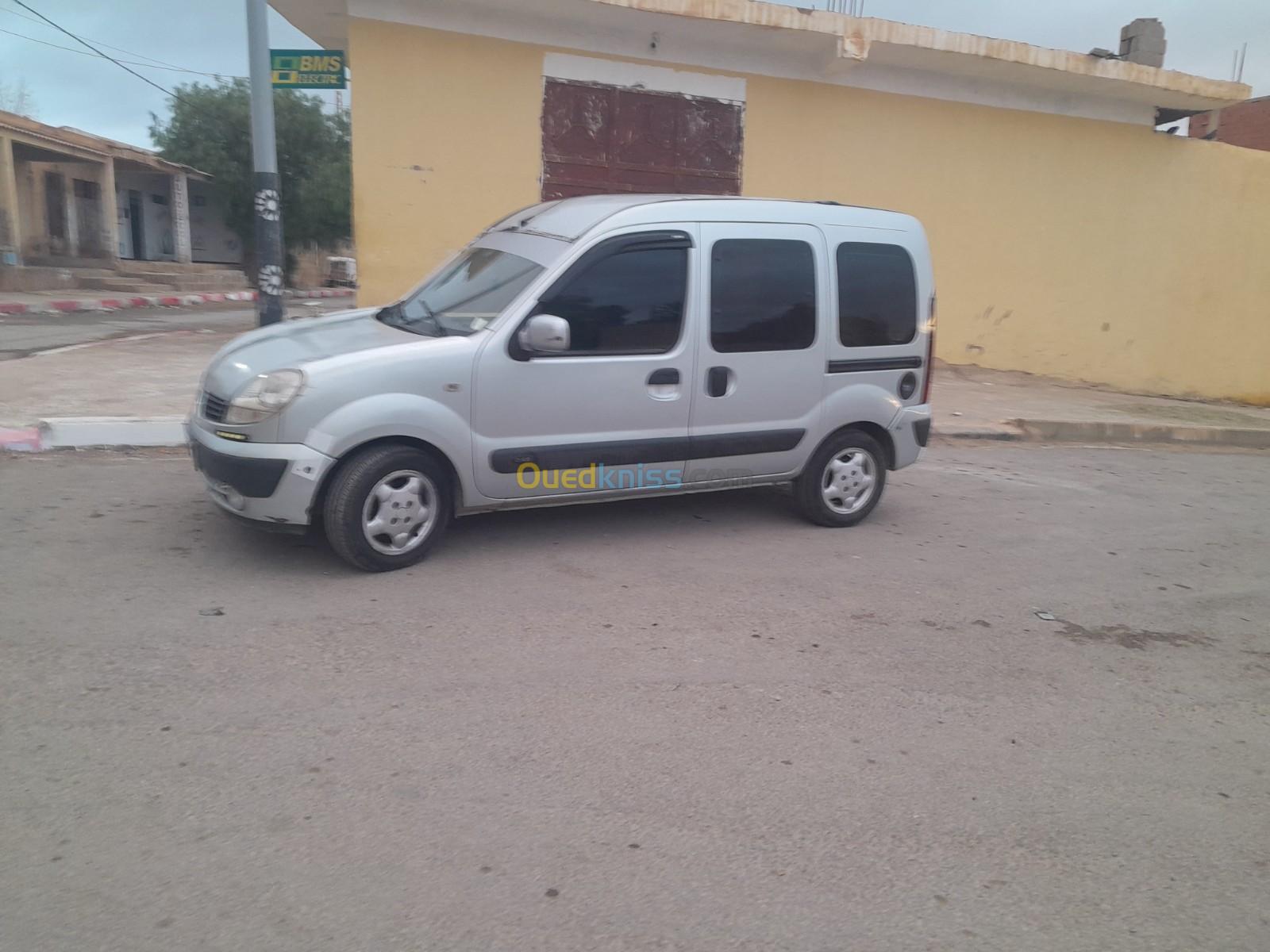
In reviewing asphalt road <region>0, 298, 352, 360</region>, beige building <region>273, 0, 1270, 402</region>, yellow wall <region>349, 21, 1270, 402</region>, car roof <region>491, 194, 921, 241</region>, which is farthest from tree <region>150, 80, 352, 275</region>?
car roof <region>491, 194, 921, 241</region>

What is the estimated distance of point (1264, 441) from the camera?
1146 cm

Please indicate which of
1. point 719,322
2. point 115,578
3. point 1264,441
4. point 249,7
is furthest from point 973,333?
point 115,578

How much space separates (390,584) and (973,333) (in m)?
10.7

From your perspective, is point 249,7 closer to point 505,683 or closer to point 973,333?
point 505,683

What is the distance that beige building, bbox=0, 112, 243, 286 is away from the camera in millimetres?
22094

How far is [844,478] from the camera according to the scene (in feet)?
20.4

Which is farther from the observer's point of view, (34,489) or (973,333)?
(973,333)

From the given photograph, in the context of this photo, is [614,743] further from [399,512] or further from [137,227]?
[137,227]

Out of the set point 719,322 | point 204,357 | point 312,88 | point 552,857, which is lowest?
point 552,857

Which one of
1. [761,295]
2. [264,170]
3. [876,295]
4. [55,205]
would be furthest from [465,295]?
[55,205]

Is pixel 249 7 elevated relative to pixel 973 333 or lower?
elevated

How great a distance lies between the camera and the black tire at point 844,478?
611cm

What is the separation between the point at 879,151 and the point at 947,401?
3.63 metres

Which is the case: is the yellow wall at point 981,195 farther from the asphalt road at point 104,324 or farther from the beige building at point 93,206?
the beige building at point 93,206
